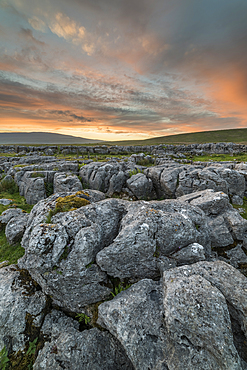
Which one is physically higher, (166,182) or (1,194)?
(166,182)

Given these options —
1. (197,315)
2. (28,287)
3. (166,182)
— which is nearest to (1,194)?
(28,287)

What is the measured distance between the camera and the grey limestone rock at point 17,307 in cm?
702

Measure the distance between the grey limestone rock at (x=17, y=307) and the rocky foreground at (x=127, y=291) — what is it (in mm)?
40

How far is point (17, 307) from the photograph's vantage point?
7695 millimetres

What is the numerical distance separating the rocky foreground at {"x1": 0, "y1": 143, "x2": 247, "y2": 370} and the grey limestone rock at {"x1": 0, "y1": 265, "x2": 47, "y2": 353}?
0.04 metres

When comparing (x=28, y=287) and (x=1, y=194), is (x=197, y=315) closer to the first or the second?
(x=28, y=287)

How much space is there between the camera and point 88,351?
6.66m

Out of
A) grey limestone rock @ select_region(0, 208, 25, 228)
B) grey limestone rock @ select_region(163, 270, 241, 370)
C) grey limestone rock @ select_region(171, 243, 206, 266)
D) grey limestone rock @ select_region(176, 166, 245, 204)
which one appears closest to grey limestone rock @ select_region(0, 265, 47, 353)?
grey limestone rock @ select_region(163, 270, 241, 370)

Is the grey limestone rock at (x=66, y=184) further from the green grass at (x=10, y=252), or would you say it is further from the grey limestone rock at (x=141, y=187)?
the green grass at (x=10, y=252)

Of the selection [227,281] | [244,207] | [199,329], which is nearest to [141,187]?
[244,207]

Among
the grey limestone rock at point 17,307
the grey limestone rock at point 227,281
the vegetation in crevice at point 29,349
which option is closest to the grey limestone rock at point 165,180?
the grey limestone rock at point 227,281

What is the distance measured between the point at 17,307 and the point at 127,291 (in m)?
5.72

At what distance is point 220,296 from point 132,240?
4003mm

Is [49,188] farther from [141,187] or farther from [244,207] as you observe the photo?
[244,207]
